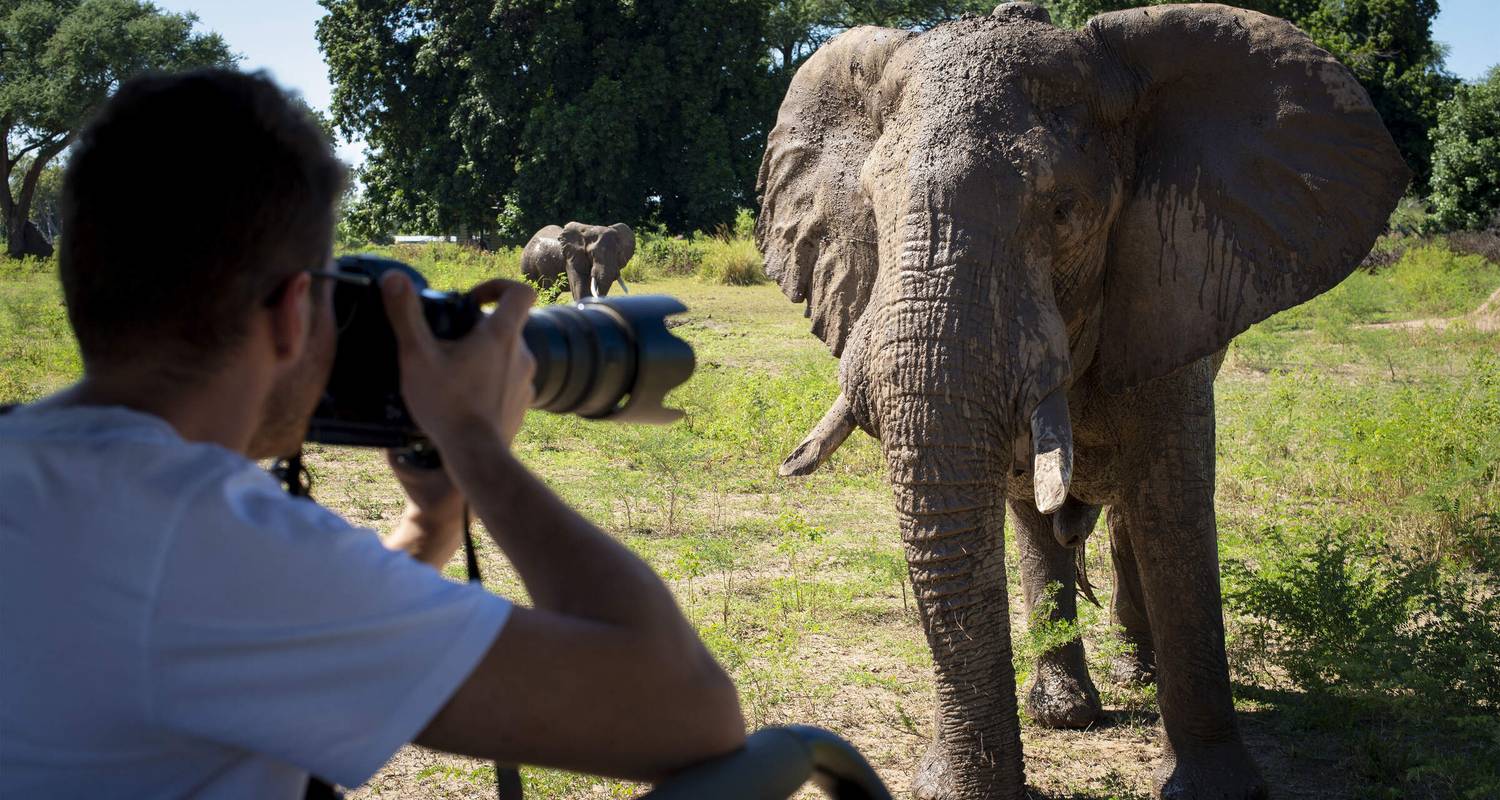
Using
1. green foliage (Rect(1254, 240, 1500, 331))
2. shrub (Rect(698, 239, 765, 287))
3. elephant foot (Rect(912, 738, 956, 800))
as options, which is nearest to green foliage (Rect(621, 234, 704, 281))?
shrub (Rect(698, 239, 765, 287))

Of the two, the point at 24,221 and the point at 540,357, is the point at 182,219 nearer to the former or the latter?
the point at 540,357

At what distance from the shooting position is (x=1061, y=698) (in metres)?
4.97

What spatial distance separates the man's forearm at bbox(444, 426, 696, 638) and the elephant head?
18.3m

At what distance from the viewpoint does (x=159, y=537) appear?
1065 mm

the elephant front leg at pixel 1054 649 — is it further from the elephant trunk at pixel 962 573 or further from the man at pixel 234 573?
the man at pixel 234 573

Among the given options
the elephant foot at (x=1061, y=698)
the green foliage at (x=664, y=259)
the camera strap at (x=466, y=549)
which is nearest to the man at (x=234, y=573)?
the camera strap at (x=466, y=549)

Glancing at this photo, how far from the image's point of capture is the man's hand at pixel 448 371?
130 centimetres

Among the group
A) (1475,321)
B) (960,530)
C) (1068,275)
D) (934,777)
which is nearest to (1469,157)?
(1475,321)

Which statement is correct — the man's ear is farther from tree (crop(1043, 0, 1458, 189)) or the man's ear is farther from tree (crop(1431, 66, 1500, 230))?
tree (crop(1043, 0, 1458, 189))

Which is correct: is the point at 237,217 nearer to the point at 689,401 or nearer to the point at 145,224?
the point at 145,224

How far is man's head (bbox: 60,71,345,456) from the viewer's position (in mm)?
1135

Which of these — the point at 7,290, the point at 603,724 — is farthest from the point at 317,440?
the point at 7,290

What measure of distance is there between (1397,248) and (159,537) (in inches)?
912

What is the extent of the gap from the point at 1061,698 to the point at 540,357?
12.6 feet
